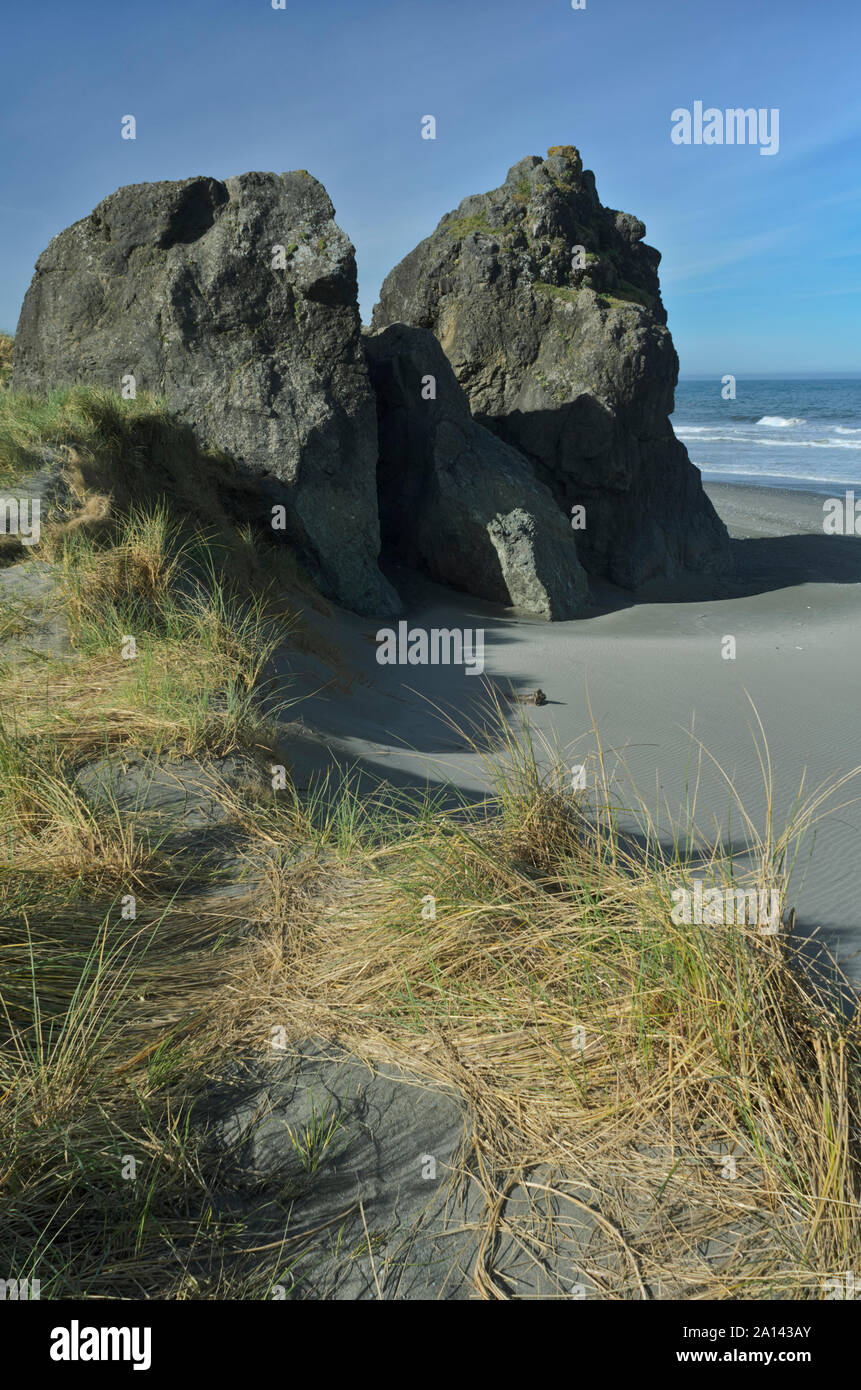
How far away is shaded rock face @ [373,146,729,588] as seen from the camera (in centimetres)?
1297

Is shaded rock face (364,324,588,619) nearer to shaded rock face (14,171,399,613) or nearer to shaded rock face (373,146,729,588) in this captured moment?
shaded rock face (14,171,399,613)

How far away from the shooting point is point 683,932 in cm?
252

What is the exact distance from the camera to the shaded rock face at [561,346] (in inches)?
511

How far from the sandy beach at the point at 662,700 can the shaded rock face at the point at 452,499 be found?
1.38ft

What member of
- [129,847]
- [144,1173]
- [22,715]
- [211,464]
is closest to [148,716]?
[22,715]

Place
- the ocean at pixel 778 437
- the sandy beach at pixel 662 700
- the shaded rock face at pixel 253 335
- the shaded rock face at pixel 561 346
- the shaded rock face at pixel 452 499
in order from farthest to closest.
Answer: the ocean at pixel 778 437 → the shaded rock face at pixel 561 346 → the shaded rock face at pixel 452 499 → the shaded rock face at pixel 253 335 → the sandy beach at pixel 662 700

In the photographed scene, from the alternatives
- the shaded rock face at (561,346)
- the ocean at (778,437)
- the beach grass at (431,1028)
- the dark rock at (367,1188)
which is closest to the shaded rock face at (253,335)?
the shaded rock face at (561,346)

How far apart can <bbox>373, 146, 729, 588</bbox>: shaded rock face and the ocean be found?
1432 cm

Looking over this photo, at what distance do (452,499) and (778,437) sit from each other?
3410cm

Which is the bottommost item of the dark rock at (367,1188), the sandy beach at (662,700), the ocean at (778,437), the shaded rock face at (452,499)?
the dark rock at (367,1188)

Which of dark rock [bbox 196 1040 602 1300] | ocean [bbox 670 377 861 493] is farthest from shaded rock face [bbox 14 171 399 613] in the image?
ocean [bbox 670 377 861 493]

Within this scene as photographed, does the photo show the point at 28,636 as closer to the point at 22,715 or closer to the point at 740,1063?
the point at 22,715

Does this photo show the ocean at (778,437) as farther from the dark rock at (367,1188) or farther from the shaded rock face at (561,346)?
the dark rock at (367,1188)
